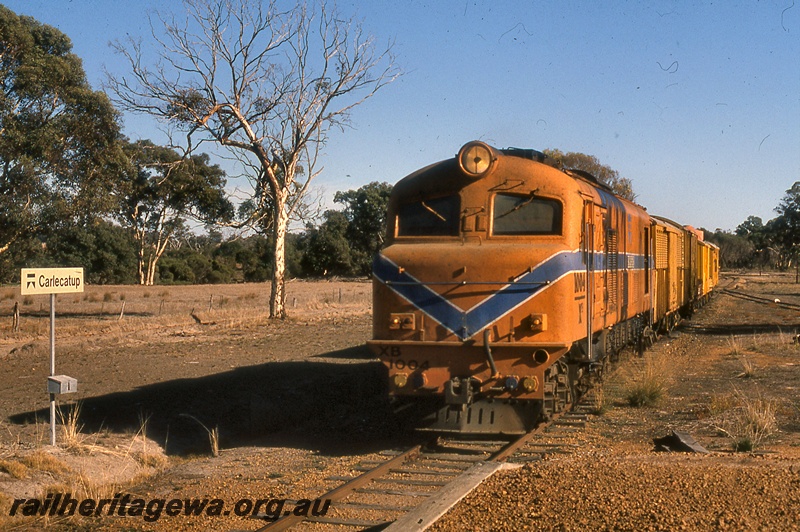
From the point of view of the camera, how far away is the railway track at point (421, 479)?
646cm

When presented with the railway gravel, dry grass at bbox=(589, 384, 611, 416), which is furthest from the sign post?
dry grass at bbox=(589, 384, 611, 416)

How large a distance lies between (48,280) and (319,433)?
4.11 metres

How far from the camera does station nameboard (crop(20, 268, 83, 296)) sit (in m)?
10.3

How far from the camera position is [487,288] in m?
8.98

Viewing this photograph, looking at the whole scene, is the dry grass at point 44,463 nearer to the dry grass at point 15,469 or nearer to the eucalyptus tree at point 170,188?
the dry grass at point 15,469

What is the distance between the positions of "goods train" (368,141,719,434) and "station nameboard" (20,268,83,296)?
167 inches

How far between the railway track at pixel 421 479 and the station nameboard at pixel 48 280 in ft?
15.6

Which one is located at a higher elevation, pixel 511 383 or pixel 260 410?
pixel 511 383

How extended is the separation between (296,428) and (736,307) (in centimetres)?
2908

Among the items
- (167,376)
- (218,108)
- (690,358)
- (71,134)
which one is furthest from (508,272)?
(71,134)

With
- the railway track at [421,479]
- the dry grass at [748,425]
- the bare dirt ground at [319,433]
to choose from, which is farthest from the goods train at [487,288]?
the dry grass at [748,425]

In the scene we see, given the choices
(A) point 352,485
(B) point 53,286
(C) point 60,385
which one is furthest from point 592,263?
(B) point 53,286

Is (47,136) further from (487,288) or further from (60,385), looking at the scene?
(487,288)

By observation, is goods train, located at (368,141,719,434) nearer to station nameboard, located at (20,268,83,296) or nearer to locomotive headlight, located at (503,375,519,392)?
locomotive headlight, located at (503,375,519,392)
